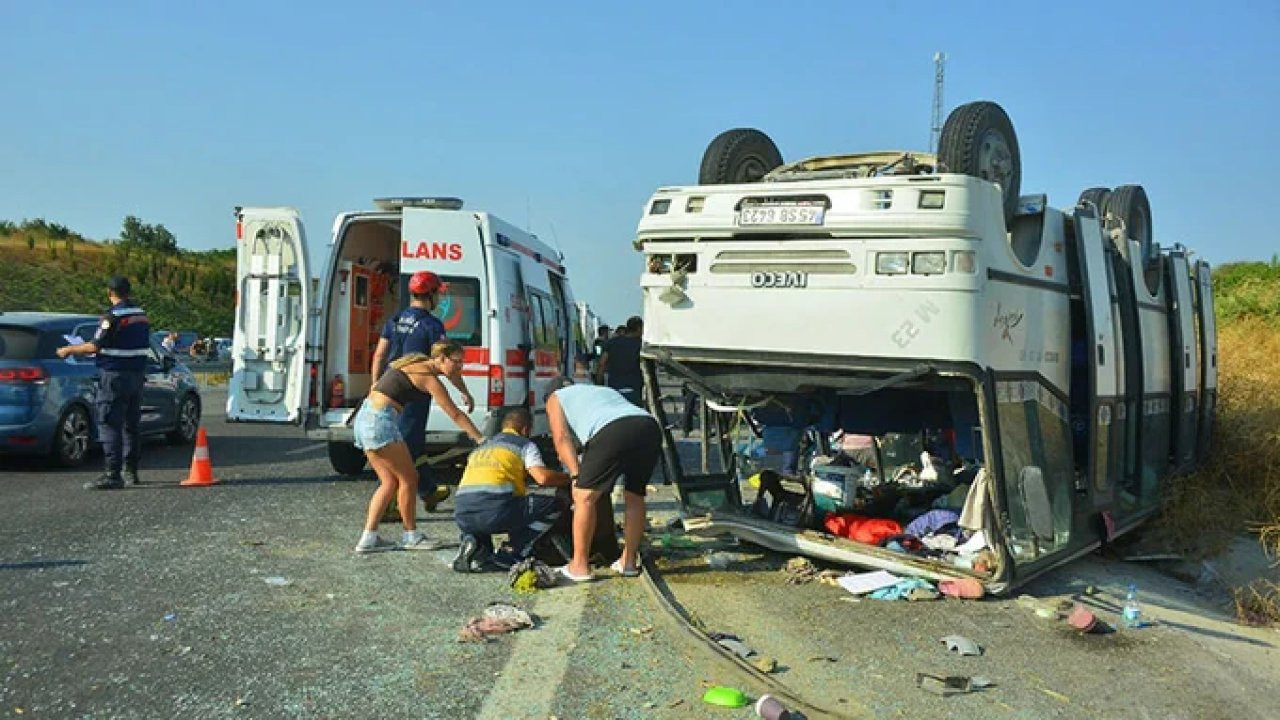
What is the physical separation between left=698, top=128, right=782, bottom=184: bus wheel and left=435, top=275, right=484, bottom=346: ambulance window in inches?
121

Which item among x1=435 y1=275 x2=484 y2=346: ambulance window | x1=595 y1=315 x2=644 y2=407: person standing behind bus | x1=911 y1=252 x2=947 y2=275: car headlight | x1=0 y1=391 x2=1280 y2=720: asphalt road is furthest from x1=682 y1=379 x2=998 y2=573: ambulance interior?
x1=595 y1=315 x2=644 y2=407: person standing behind bus

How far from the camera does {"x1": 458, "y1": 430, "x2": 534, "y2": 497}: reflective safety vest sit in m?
6.22

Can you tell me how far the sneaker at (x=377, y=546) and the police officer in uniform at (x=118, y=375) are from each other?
3616 millimetres

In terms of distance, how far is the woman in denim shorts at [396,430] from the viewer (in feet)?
22.0

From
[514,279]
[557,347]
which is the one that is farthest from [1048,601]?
[557,347]

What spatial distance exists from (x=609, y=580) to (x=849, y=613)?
1470 millimetres

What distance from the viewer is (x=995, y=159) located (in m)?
6.13

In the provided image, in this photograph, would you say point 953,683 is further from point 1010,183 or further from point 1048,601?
point 1010,183

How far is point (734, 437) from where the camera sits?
25.0ft

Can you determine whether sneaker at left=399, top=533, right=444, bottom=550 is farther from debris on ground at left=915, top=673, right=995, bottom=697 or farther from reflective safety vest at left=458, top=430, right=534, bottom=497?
debris on ground at left=915, top=673, right=995, bottom=697

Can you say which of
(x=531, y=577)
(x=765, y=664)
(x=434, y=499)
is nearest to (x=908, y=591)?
(x=765, y=664)

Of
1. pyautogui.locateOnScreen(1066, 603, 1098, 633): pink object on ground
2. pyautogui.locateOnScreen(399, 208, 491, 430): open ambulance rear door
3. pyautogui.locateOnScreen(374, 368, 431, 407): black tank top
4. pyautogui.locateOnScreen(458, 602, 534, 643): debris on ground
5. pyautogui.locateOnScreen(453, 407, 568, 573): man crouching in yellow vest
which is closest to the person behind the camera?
pyautogui.locateOnScreen(458, 602, 534, 643): debris on ground

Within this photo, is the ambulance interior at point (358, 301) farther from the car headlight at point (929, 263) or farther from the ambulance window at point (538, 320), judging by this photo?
the car headlight at point (929, 263)

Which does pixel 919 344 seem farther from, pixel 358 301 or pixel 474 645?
pixel 358 301
